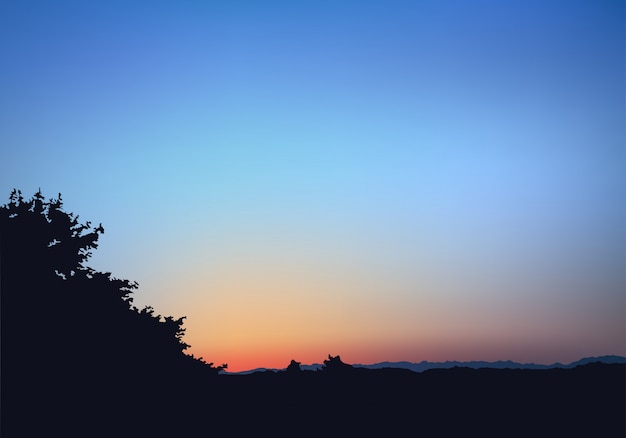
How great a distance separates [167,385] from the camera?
64.5 feet

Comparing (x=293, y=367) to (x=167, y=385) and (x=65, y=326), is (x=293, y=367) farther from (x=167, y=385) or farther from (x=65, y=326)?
(x=65, y=326)

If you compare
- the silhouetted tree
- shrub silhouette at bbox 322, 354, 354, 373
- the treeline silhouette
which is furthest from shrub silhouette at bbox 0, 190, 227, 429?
shrub silhouette at bbox 322, 354, 354, 373

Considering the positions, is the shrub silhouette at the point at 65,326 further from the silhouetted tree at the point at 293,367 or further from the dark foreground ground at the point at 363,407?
the silhouetted tree at the point at 293,367

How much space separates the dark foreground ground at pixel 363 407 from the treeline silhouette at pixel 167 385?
0.10ft

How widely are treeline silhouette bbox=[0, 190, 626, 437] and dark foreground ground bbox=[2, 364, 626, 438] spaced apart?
29 mm

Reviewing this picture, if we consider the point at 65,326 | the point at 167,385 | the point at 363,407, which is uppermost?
the point at 65,326

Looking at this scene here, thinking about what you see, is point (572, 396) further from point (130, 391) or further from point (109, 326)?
point (109, 326)

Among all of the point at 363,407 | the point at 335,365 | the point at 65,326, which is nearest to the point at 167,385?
the point at 65,326

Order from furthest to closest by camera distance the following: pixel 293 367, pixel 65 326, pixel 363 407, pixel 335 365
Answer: pixel 65 326 → pixel 293 367 → pixel 335 365 → pixel 363 407

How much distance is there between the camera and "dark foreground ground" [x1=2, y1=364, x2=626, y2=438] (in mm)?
9344

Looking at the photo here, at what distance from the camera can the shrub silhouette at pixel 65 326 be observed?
56.9ft

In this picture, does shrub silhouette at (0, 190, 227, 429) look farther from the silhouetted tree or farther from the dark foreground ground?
the silhouetted tree

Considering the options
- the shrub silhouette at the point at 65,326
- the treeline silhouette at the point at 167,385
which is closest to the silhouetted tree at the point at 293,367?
the treeline silhouette at the point at 167,385

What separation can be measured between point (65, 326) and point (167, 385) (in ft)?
15.8
